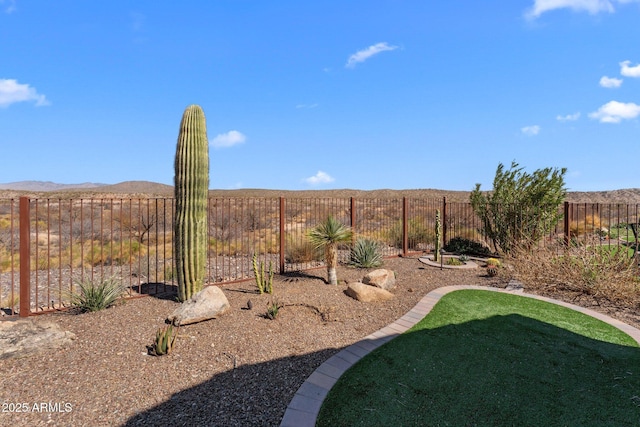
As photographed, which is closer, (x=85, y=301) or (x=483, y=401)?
(x=483, y=401)

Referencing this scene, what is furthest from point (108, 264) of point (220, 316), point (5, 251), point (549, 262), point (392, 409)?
point (549, 262)

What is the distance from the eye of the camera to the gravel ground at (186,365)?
3.15 meters

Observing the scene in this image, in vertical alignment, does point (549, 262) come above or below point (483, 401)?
above

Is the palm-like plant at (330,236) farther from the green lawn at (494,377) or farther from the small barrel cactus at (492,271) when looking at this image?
the small barrel cactus at (492,271)

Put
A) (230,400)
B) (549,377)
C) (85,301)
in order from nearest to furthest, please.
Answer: (230,400), (549,377), (85,301)

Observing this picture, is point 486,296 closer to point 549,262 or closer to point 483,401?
point 549,262

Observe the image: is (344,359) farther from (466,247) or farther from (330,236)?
(466,247)

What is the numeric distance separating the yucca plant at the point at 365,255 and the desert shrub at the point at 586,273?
3496mm

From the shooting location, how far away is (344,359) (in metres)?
4.05

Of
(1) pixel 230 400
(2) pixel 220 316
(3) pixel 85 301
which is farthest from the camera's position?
(3) pixel 85 301

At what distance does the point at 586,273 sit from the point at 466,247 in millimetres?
5665

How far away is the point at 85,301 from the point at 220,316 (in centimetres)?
250

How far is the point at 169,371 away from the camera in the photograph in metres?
3.85

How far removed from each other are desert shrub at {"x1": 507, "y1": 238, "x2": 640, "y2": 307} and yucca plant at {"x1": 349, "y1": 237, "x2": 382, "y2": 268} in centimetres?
350
